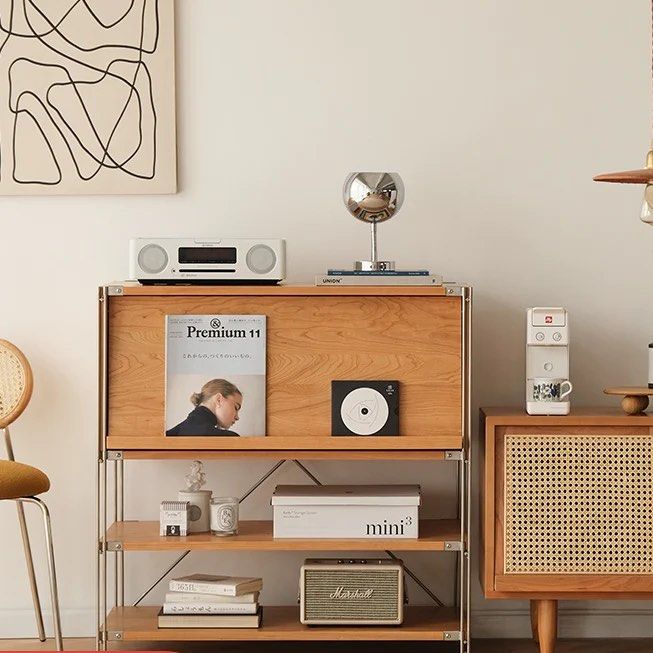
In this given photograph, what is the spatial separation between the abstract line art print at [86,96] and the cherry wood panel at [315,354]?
554 mm

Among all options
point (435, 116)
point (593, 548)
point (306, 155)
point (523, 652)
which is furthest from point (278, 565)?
point (435, 116)

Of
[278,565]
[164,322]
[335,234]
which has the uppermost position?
[335,234]

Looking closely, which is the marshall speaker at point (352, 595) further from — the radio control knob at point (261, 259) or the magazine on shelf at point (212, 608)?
the radio control knob at point (261, 259)

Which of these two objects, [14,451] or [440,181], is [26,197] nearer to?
[14,451]

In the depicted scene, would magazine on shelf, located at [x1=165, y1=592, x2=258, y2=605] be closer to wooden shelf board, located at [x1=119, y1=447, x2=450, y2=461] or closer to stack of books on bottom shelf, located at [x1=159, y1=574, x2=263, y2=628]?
stack of books on bottom shelf, located at [x1=159, y1=574, x2=263, y2=628]

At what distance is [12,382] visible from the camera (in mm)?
3000

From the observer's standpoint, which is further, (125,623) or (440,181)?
(440,181)

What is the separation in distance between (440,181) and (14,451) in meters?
1.55

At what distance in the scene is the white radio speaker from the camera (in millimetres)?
2717

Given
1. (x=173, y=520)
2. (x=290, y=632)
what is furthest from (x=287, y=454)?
(x=290, y=632)

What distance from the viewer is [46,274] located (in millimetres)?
3137

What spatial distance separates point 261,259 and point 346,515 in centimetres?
73

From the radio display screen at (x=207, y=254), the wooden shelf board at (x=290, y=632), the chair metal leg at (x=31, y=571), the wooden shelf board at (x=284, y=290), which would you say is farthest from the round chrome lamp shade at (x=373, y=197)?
the chair metal leg at (x=31, y=571)

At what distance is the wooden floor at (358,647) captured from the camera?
3008 millimetres
